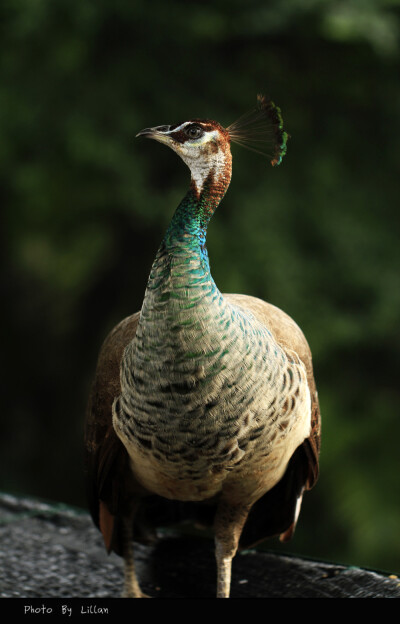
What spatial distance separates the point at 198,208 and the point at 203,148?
0.17m

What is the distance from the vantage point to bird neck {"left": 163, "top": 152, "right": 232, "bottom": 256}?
2219 mm

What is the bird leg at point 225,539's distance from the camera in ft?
8.86

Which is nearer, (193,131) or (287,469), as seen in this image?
(193,131)

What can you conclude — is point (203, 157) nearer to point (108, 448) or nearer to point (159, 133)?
point (159, 133)

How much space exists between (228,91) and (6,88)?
1350 millimetres

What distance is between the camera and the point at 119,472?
264 centimetres

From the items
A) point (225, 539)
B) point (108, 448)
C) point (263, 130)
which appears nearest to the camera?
point (263, 130)

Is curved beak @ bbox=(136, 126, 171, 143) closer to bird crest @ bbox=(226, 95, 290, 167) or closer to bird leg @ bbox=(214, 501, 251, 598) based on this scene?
bird crest @ bbox=(226, 95, 290, 167)

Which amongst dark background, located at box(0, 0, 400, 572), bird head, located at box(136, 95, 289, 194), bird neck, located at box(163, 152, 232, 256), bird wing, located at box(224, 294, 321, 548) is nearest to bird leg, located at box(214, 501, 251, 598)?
bird wing, located at box(224, 294, 321, 548)

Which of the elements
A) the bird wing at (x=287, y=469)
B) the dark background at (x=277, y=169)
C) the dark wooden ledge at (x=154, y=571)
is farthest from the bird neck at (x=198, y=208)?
the dark background at (x=277, y=169)

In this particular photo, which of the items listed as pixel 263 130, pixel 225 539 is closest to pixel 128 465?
pixel 225 539

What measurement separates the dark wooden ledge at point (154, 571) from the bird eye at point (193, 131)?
172 cm

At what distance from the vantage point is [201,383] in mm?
2193

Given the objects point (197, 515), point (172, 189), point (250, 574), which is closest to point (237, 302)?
point (197, 515)
